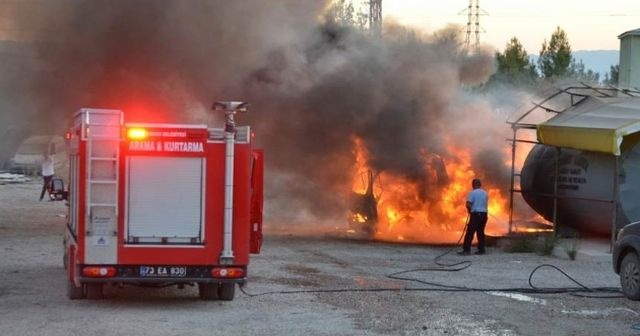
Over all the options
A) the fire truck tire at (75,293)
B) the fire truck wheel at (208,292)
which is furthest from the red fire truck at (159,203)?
the fire truck wheel at (208,292)

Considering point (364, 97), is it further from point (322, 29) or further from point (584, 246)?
point (584, 246)

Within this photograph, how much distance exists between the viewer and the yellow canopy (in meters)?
15.5

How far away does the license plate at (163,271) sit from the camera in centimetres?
983

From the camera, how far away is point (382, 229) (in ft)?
70.4

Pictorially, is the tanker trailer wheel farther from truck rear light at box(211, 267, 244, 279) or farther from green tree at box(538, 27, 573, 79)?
green tree at box(538, 27, 573, 79)

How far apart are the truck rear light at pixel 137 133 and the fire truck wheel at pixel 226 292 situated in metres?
2.05

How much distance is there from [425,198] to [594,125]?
538 centimetres

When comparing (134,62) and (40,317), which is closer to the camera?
(40,317)

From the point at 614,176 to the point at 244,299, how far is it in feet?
27.5

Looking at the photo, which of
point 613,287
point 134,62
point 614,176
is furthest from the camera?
point 134,62

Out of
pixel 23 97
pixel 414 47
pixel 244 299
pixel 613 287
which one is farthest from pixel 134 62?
pixel 613 287

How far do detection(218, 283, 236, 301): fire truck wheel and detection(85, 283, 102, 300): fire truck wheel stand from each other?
55.2 inches

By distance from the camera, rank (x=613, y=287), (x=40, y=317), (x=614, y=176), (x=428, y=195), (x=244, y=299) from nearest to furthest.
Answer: (x=40, y=317)
(x=244, y=299)
(x=613, y=287)
(x=614, y=176)
(x=428, y=195)

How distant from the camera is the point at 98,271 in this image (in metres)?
9.73
